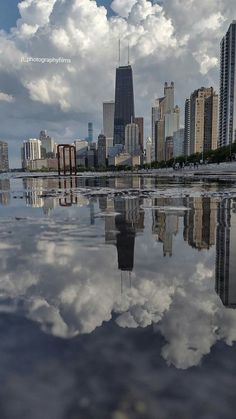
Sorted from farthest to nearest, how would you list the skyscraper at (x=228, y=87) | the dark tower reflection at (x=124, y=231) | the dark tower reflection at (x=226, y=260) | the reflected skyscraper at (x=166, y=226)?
the skyscraper at (x=228, y=87) → the reflected skyscraper at (x=166, y=226) → the dark tower reflection at (x=124, y=231) → the dark tower reflection at (x=226, y=260)

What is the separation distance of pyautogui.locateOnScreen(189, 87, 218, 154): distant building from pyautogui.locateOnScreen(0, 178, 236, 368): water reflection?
15981 centimetres

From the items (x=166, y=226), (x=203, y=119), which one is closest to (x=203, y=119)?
(x=203, y=119)

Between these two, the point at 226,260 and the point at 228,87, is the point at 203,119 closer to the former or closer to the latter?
the point at 228,87

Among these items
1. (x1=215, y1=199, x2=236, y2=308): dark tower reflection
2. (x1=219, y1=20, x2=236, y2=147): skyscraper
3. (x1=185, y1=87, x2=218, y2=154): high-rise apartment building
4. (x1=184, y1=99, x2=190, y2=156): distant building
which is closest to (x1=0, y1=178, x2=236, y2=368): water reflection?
(x1=215, y1=199, x2=236, y2=308): dark tower reflection

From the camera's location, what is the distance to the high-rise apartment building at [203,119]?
163 meters

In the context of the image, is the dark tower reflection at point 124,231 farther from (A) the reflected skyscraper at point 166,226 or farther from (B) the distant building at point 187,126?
(B) the distant building at point 187,126

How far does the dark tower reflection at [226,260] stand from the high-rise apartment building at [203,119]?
6231 inches

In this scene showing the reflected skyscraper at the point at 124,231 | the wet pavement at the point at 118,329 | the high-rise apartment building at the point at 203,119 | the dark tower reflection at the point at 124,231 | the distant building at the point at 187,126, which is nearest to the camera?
the wet pavement at the point at 118,329

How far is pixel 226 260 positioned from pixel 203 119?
17190 cm

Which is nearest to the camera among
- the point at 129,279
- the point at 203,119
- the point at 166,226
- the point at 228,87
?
the point at 129,279

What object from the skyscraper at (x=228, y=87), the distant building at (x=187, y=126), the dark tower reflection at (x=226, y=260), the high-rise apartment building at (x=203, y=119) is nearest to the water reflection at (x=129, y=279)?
the dark tower reflection at (x=226, y=260)

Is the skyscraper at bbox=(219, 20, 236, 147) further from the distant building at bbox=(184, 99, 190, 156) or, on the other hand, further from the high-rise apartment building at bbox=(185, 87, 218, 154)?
the distant building at bbox=(184, 99, 190, 156)

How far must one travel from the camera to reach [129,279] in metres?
5.40

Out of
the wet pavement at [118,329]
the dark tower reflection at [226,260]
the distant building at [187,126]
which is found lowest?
the wet pavement at [118,329]
